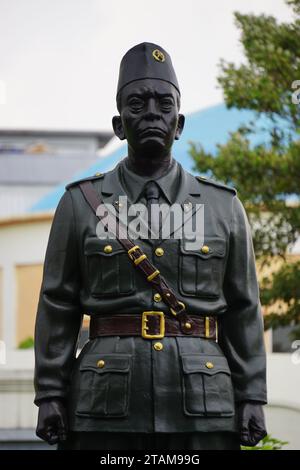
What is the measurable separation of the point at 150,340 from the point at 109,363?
23cm

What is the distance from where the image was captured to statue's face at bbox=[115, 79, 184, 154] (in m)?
6.77

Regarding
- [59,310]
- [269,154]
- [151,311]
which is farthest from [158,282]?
[269,154]

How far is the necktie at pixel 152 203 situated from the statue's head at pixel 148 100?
0.19 meters

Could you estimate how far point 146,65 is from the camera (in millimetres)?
6902

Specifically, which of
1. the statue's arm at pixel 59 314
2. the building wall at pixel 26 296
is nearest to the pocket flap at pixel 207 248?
the statue's arm at pixel 59 314

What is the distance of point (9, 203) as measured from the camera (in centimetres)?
4991

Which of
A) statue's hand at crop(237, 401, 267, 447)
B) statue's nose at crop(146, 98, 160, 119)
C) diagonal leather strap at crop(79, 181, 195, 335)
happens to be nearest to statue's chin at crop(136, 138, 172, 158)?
statue's nose at crop(146, 98, 160, 119)

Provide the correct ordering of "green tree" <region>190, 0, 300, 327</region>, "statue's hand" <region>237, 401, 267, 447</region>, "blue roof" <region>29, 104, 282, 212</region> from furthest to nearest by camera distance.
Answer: "blue roof" <region>29, 104, 282, 212</region>, "green tree" <region>190, 0, 300, 327</region>, "statue's hand" <region>237, 401, 267, 447</region>

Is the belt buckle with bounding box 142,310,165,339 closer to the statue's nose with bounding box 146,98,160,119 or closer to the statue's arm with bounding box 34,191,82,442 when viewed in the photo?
the statue's arm with bounding box 34,191,82,442

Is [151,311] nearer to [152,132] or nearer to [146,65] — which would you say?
[152,132]

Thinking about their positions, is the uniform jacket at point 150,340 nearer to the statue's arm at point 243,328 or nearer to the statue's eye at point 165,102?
the statue's arm at point 243,328

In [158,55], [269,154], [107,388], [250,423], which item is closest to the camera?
[107,388]

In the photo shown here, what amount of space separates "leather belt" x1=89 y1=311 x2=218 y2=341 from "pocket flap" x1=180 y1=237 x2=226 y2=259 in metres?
0.31

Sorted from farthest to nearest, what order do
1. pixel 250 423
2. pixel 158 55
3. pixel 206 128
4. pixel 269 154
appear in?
pixel 206 128 < pixel 269 154 < pixel 158 55 < pixel 250 423
